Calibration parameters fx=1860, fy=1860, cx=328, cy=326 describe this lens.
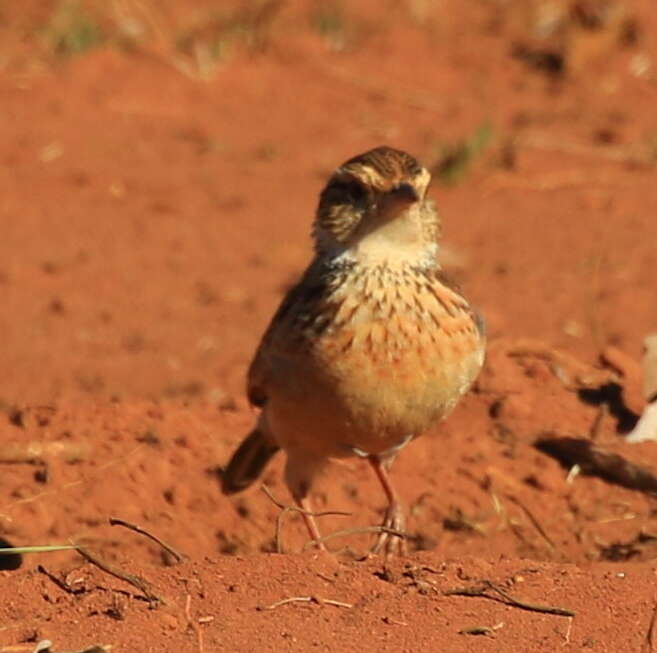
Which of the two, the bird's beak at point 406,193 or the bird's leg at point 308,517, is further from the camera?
the bird's leg at point 308,517

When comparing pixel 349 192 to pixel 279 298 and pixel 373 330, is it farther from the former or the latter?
pixel 279 298

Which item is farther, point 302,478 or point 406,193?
point 302,478

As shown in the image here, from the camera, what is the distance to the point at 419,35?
15219 millimetres

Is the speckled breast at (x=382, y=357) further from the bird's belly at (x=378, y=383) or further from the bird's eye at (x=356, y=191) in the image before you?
the bird's eye at (x=356, y=191)

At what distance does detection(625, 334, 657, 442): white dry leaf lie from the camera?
25.2 ft

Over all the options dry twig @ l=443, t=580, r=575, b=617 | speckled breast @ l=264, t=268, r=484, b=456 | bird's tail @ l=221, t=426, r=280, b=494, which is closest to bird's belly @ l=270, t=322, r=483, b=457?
speckled breast @ l=264, t=268, r=484, b=456

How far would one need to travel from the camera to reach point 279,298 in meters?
10.7

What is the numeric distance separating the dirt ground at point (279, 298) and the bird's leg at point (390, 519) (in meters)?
0.17

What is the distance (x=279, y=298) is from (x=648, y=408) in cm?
336

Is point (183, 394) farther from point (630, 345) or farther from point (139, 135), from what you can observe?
point (139, 135)

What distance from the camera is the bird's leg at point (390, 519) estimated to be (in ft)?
21.9

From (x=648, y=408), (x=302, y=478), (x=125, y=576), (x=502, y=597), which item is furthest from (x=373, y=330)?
(x=648, y=408)

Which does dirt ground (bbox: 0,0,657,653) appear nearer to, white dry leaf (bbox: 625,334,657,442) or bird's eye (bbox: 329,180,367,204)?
white dry leaf (bbox: 625,334,657,442)

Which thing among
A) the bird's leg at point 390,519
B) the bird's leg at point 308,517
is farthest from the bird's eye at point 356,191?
the bird's leg at point 308,517
